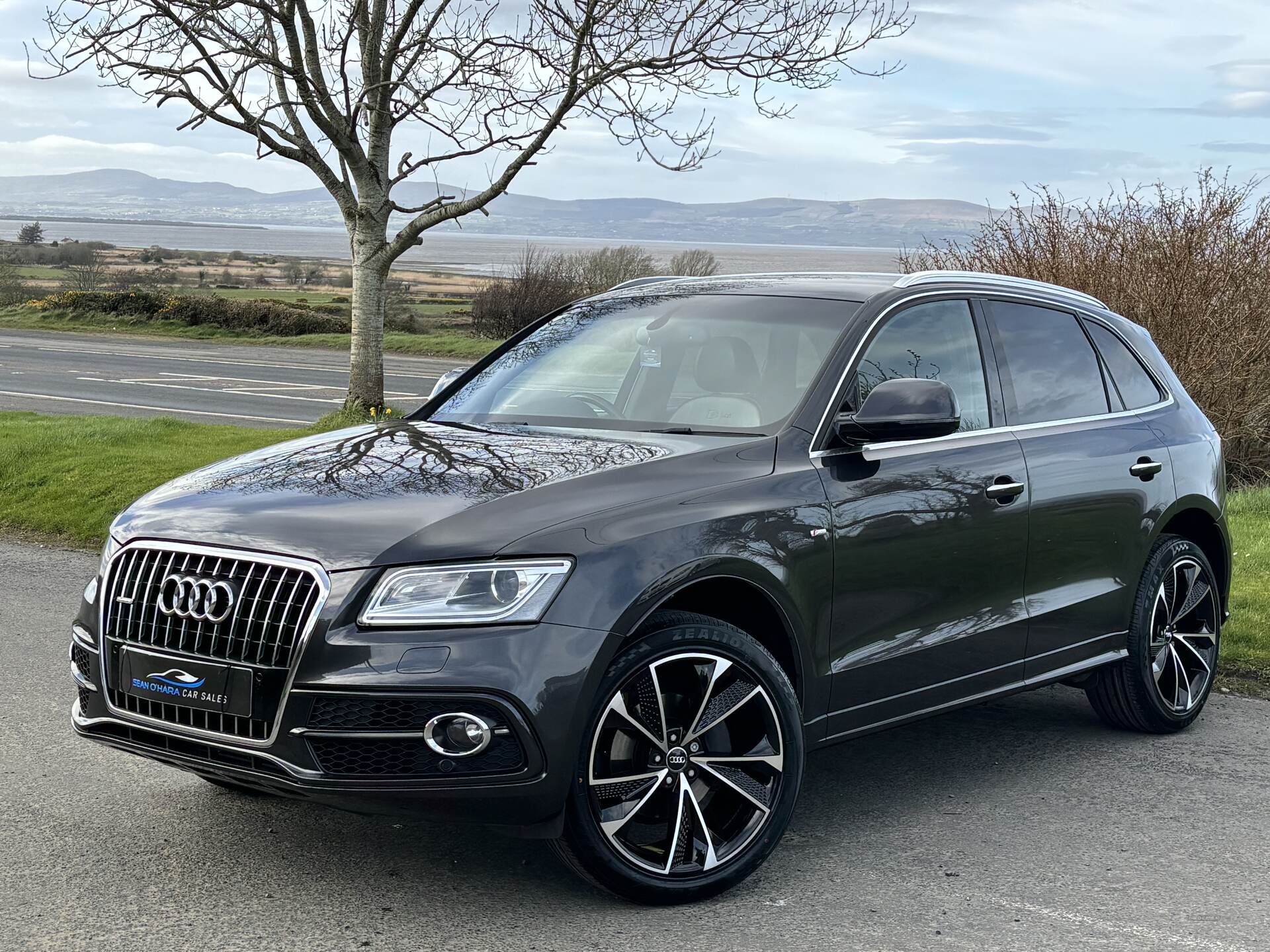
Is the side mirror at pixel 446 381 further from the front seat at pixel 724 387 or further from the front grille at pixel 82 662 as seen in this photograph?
the front grille at pixel 82 662

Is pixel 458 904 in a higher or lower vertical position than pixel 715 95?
lower

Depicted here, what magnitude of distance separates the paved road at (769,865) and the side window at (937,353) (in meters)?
1.38

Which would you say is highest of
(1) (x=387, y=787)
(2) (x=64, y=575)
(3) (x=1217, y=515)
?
(3) (x=1217, y=515)

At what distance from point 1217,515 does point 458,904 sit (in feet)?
12.7

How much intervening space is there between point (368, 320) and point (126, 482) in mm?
5230

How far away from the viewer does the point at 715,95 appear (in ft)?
48.3

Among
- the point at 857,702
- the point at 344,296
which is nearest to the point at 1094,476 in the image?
the point at 857,702

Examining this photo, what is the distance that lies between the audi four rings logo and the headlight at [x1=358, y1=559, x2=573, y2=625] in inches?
15.9

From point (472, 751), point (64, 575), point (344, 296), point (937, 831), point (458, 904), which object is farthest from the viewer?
point (344, 296)

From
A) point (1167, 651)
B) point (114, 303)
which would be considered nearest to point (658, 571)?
point (1167, 651)

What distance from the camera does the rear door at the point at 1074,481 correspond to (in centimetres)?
532

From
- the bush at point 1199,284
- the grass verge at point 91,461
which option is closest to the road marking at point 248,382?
the grass verge at point 91,461

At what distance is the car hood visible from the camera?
3.80 meters

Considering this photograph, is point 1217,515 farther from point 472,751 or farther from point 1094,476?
point 472,751
